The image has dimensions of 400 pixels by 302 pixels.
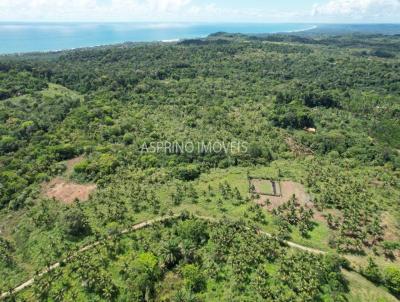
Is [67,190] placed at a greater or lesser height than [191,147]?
greater

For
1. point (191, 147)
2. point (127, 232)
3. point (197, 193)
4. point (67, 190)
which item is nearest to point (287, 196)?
point (197, 193)

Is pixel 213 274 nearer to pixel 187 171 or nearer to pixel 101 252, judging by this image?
pixel 101 252

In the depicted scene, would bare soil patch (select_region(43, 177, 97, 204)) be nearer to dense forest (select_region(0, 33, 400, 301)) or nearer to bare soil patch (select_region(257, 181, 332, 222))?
dense forest (select_region(0, 33, 400, 301))

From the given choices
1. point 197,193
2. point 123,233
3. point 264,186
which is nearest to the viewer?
point 123,233

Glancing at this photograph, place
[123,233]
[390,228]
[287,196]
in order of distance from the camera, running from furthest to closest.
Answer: [287,196] → [390,228] → [123,233]

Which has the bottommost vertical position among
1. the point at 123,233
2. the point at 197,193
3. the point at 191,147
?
the point at 197,193

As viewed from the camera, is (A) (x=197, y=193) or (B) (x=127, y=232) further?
(A) (x=197, y=193)

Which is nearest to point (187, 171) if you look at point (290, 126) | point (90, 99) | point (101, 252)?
point (101, 252)

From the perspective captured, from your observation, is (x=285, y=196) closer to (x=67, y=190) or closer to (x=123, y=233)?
(x=123, y=233)
